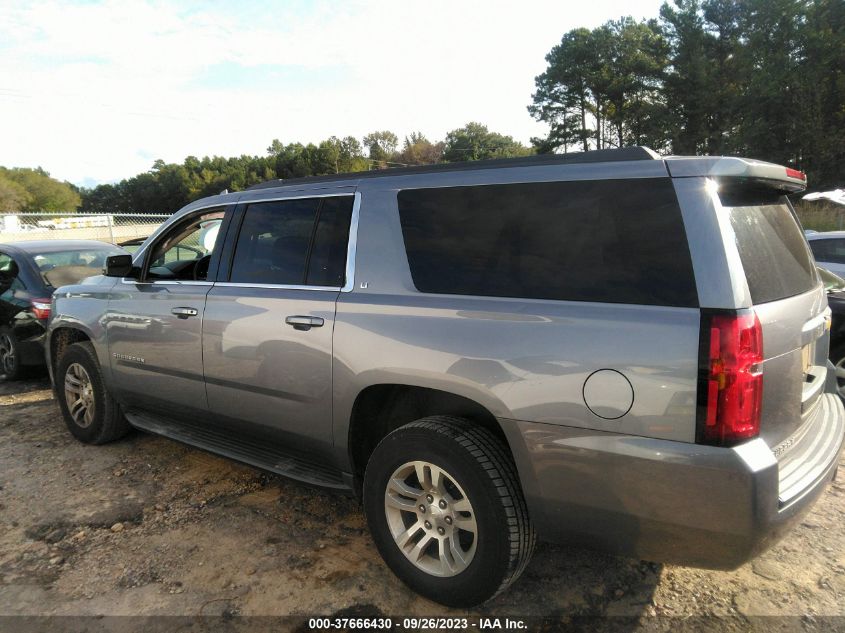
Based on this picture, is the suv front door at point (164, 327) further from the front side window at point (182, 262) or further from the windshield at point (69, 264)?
the windshield at point (69, 264)

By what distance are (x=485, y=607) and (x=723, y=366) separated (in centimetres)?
148

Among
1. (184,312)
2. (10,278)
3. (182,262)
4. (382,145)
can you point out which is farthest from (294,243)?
(382,145)

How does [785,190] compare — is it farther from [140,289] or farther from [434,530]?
[140,289]

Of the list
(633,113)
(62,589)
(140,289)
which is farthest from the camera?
(633,113)

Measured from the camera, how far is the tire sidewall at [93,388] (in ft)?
14.5

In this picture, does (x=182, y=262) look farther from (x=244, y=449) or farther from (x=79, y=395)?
(x=244, y=449)

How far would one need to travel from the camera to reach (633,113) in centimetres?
5091

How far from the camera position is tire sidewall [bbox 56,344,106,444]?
14.5 ft

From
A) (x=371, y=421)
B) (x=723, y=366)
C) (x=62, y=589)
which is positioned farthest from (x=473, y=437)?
(x=62, y=589)

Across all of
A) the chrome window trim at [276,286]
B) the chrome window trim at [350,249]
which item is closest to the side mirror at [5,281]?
the chrome window trim at [276,286]

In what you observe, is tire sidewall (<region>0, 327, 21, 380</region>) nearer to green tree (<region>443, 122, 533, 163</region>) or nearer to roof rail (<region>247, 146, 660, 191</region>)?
roof rail (<region>247, 146, 660, 191</region>)

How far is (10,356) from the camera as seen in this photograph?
6.57 m

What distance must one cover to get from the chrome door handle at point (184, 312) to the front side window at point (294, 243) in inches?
12.5

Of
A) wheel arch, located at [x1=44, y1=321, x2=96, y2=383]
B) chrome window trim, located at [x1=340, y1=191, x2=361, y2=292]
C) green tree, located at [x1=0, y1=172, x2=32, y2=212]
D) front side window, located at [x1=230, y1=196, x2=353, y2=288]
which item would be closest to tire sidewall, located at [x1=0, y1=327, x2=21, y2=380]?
wheel arch, located at [x1=44, y1=321, x2=96, y2=383]
